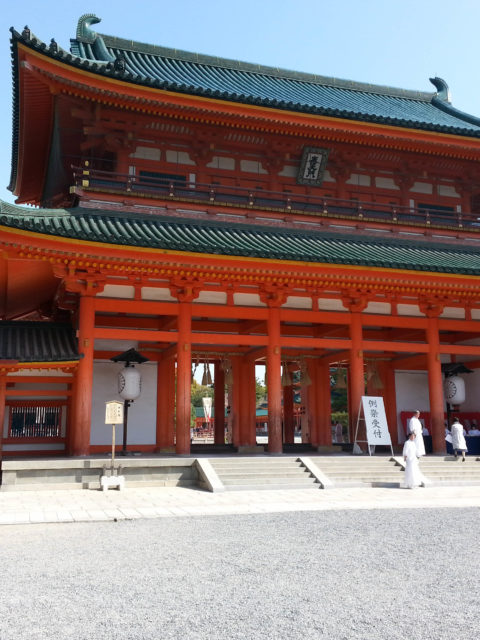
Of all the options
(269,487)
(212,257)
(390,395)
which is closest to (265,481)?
(269,487)

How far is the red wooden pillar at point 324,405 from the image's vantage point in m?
19.2

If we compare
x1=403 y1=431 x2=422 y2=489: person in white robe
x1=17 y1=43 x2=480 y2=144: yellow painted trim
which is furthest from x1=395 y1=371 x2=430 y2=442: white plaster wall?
x1=17 y1=43 x2=480 y2=144: yellow painted trim

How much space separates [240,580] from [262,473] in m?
7.97

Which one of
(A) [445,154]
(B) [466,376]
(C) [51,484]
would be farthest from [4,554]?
(A) [445,154]

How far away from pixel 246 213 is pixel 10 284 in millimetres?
7627

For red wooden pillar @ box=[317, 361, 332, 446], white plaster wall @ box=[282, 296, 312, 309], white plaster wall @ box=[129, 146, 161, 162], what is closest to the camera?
white plaster wall @ box=[282, 296, 312, 309]

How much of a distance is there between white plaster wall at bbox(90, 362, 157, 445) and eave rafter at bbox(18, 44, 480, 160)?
7894 millimetres

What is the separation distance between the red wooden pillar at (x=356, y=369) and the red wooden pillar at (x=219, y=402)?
546 centimetres

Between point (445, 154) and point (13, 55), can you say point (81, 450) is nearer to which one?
point (13, 55)

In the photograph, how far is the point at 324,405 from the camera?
19.4m

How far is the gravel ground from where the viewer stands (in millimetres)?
4523

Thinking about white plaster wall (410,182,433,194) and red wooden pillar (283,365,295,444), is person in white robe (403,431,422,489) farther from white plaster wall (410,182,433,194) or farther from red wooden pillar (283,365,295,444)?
white plaster wall (410,182,433,194)

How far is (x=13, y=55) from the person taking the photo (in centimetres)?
1516

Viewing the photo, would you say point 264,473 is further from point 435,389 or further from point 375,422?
point 435,389
